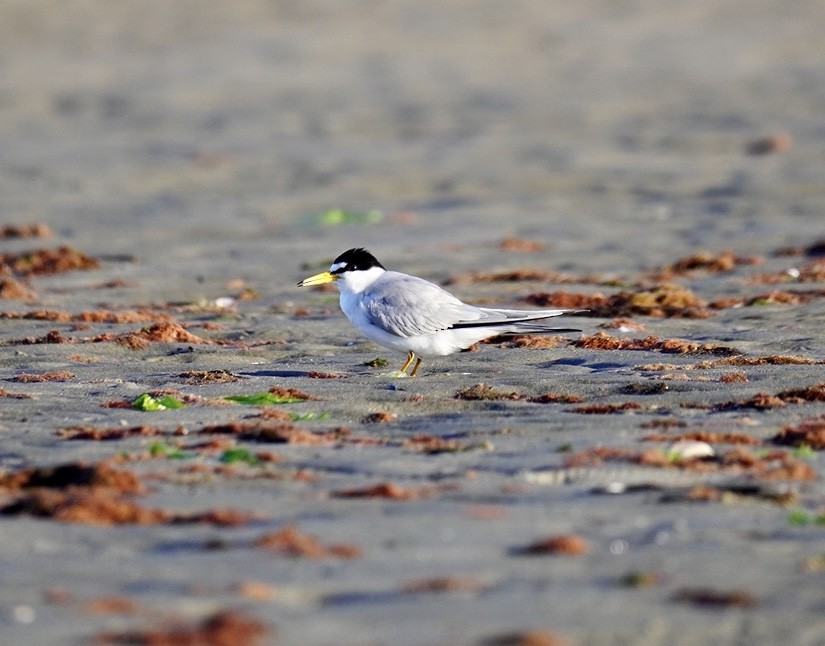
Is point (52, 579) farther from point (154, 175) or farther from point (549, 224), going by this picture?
point (154, 175)

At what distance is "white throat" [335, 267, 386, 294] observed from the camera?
11031 millimetres

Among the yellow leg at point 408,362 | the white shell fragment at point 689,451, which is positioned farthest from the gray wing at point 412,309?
the white shell fragment at point 689,451

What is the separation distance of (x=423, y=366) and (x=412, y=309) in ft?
2.14

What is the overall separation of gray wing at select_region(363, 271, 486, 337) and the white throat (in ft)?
0.79

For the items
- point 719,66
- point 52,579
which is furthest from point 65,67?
point 52,579

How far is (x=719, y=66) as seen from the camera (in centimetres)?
3102

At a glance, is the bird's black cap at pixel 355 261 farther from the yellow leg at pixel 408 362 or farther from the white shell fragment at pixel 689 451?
the white shell fragment at pixel 689 451

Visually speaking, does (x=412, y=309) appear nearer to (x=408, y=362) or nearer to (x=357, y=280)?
(x=408, y=362)

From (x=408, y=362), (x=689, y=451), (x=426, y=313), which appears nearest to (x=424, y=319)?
(x=426, y=313)

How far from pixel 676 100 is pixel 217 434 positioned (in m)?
21.8

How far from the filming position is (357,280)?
36.3 ft

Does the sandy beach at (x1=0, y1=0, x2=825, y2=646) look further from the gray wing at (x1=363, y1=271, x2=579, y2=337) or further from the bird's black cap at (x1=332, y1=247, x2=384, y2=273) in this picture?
the bird's black cap at (x1=332, y1=247, x2=384, y2=273)

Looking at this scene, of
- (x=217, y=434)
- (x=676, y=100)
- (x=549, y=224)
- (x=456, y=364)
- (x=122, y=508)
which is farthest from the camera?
(x=676, y=100)

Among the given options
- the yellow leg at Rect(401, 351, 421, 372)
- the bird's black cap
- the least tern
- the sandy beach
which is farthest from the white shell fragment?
the bird's black cap
